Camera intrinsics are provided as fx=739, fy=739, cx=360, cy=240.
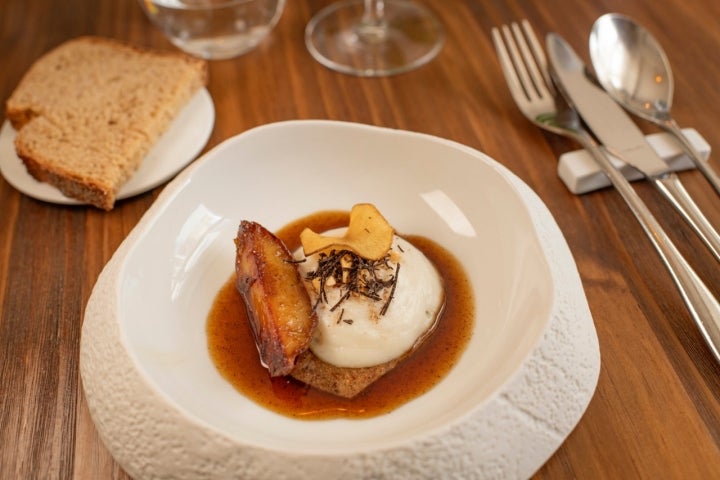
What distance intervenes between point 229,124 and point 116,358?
95 centimetres

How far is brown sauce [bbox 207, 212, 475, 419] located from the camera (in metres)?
1.17

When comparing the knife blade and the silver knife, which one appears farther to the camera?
the knife blade

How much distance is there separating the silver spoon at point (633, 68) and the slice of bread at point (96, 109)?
3.39ft

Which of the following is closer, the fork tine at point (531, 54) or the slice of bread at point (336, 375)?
the slice of bread at point (336, 375)

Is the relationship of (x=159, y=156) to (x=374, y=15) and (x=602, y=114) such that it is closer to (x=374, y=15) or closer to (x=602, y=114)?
(x=374, y=15)

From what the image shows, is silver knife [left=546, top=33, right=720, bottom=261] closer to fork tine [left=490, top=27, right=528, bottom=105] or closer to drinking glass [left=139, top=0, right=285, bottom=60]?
fork tine [left=490, top=27, right=528, bottom=105]

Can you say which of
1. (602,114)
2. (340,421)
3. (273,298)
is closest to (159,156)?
(273,298)

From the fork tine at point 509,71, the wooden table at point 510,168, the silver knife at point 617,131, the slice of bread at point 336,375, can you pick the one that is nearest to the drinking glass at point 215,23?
the wooden table at point 510,168

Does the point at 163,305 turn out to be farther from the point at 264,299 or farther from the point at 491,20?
the point at 491,20

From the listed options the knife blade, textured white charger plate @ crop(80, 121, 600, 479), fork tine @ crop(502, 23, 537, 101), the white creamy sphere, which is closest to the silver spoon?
the knife blade

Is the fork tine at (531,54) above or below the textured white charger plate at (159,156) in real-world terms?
above

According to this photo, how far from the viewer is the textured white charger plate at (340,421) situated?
99 cm

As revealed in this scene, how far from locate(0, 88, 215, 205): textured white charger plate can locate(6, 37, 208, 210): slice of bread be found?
0.7 inches

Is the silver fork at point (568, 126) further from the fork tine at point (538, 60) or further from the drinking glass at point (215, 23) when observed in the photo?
the drinking glass at point (215, 23)
